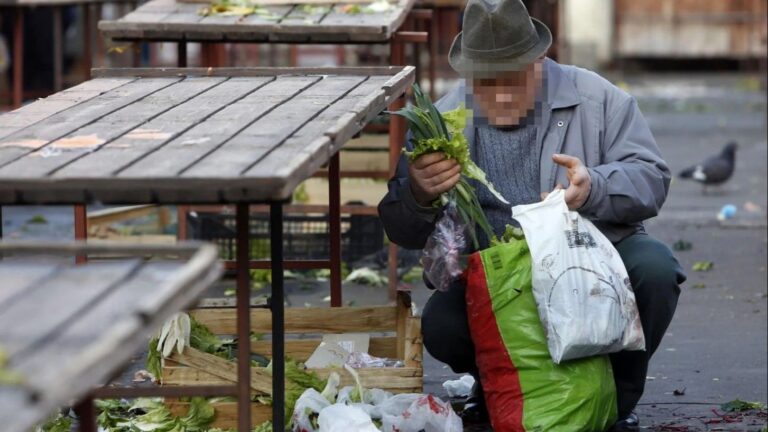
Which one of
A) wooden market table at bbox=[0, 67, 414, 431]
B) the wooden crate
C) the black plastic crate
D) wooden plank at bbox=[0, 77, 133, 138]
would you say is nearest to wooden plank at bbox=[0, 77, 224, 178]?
wooden market table at bbox=[0, 67, 414, 431]

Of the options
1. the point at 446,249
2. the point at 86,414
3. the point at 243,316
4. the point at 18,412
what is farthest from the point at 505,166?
the point at 18,412

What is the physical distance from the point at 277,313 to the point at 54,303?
1.53m

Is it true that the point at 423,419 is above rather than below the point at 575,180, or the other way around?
below

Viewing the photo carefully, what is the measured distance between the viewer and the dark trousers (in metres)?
4.29

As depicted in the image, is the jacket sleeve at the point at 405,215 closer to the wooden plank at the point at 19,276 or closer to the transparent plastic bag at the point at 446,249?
the transparent plastic bag at the point at 446,249

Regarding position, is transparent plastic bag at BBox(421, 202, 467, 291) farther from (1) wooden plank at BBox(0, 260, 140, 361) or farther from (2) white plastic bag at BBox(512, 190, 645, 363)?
(1) wooden plank at BBox(0, 260, 140, 361)

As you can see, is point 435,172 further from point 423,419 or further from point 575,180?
point 423,419

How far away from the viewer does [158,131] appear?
3324 millimetres

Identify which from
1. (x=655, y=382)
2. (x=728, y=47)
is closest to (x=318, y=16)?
(x=655, y=382)

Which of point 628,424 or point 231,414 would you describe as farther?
point 628,424

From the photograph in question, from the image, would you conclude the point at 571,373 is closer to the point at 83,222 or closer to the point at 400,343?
the point at 400,343

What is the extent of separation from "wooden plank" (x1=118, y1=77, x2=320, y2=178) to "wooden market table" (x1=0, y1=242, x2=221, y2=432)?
0.36 m

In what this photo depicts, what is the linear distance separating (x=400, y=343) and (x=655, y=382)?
125cm

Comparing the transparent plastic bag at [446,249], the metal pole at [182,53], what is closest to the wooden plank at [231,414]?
the transparent plastic bag at [446,249]
